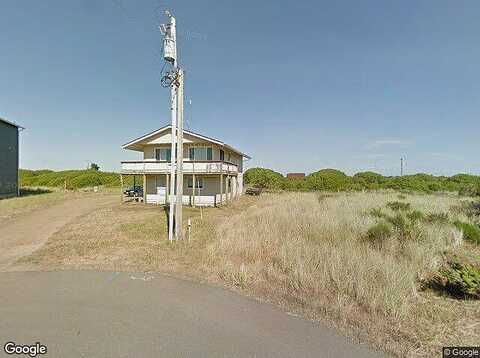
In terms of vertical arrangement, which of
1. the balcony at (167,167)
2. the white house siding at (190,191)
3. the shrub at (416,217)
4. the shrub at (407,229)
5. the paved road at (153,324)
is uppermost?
the balcony at (167,167)

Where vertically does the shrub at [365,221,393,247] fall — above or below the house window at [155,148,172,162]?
below

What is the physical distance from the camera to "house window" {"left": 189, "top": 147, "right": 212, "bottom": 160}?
2183cm

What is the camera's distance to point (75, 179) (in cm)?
4375

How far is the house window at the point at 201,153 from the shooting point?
21828 mm

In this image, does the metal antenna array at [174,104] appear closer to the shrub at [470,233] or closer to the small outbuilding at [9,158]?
the shrub at [470,233]

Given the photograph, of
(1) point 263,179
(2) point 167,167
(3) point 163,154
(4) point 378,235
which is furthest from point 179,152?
(1) point 263,179

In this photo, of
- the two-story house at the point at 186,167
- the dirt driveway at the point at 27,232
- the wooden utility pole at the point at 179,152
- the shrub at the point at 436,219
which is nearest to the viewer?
the dirt driveway at the point at 27,232

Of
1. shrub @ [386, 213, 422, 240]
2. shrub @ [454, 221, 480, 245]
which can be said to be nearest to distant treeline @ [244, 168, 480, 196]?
shrub @ [386, 213, 422, 240]

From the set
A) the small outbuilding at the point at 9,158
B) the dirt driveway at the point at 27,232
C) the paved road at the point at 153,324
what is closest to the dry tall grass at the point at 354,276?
the paved road at the point at 153,324

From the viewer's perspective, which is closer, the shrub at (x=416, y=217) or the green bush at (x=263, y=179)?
the shrub at (x=416, y=217)

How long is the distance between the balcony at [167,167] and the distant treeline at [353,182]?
21.7 meters

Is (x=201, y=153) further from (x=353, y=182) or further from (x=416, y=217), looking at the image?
(x=353, y=182)

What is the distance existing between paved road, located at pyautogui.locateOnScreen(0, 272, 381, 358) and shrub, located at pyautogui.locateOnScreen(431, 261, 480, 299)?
3.04 m

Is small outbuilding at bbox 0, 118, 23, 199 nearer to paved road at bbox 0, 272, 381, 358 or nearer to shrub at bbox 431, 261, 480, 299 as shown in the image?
paved road at bbox 0, 272, 381, 358
